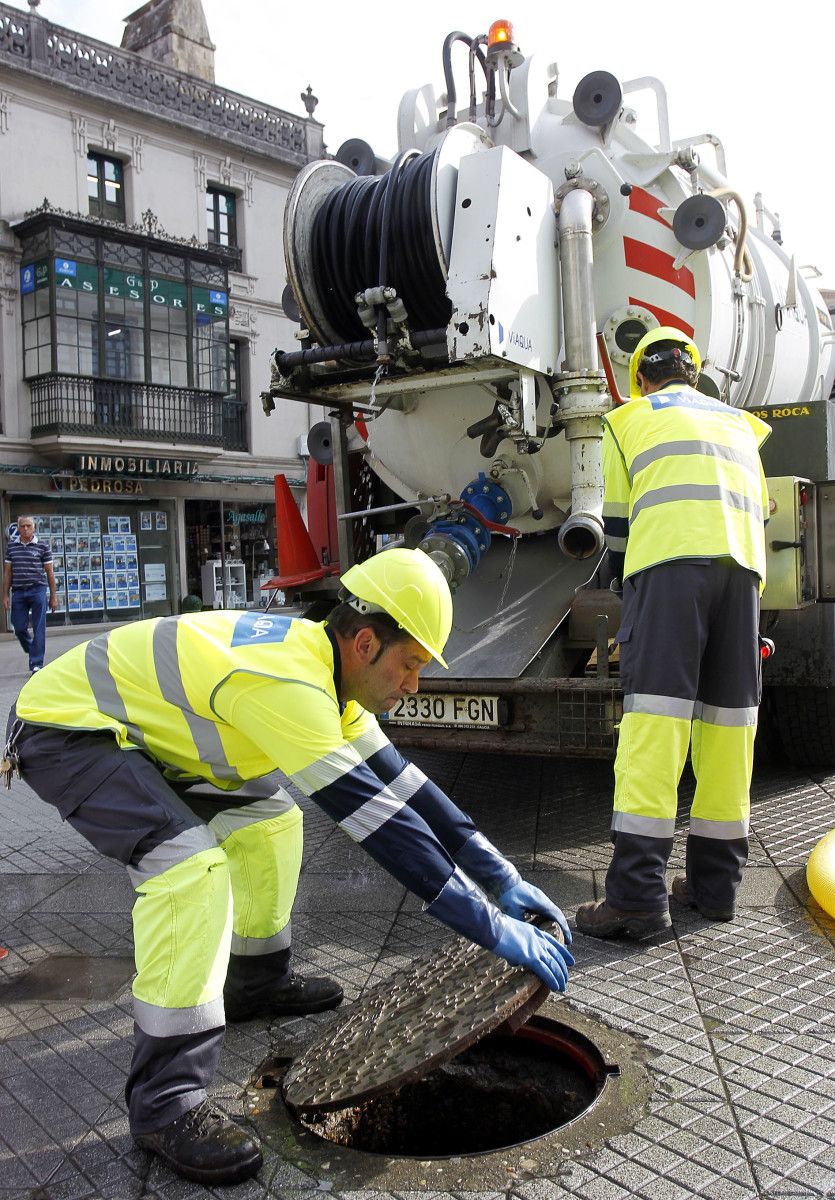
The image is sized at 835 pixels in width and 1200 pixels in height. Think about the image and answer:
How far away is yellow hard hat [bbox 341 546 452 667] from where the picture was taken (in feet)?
7.23

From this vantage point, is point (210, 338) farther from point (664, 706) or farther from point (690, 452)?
point (664, 706)

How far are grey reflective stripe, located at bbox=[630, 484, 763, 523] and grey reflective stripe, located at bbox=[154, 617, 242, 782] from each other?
1.66 meters

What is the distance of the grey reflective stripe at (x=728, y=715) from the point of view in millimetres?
3201

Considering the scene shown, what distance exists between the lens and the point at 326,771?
2.05 meters

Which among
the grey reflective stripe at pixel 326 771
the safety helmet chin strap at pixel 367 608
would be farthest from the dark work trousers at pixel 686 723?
the grey reflective stripe at pixel 326 771

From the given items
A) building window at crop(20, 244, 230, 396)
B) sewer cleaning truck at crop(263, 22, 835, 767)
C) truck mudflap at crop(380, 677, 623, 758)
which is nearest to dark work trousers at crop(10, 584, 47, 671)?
sewer cleaning truck at crop(263, 22, 835, 767)

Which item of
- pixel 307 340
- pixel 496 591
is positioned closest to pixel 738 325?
pixel 496 591

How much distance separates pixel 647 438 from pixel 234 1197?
2.44m

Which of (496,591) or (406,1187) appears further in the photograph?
(496,591)

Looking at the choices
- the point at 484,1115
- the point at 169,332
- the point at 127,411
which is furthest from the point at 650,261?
the point at 169,332

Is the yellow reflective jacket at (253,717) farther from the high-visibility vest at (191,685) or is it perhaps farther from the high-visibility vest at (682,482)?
the high-visibility vest at (682,482)

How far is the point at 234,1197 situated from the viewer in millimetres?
1923

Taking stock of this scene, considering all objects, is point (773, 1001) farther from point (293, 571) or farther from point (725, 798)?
point (293, 571)

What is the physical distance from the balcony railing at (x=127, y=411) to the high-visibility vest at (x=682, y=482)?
16.4 metres
